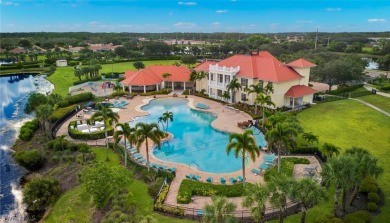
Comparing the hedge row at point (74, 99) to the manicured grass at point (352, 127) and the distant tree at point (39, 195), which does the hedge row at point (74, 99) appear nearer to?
the distant tree at point (39, 195)

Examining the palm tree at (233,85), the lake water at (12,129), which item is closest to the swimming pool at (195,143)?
the palm tree at (233,85)

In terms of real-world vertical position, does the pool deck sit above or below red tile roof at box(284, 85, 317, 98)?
below

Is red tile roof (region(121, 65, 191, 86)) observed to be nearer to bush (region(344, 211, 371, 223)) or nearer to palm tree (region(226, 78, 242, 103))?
palm tree (region(226, 78, 242, 103))

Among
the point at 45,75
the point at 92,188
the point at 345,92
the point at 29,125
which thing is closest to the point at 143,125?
the point at 92,188

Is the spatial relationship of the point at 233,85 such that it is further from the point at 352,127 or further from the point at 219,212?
the point at 219,212

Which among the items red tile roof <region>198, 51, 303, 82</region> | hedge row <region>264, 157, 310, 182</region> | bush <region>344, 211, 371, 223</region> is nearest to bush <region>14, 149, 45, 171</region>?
hedge row <region>264, 157, 310, 182</region>
